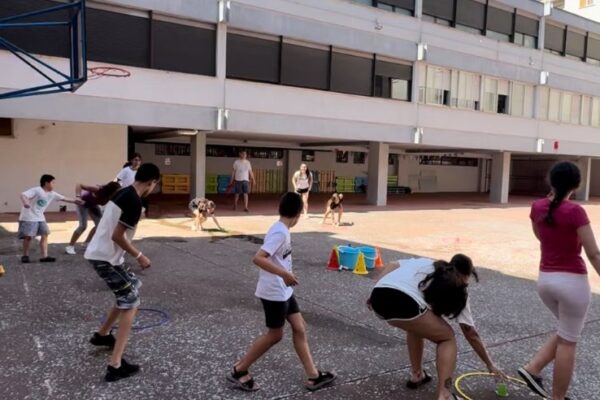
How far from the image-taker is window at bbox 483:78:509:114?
74.4 feet

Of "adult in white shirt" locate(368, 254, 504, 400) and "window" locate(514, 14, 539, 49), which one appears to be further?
"window" locate(514, 14, 539, 49)

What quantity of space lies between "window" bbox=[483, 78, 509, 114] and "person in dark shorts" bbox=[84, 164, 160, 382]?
68.5ft

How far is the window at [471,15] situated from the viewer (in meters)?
21.5

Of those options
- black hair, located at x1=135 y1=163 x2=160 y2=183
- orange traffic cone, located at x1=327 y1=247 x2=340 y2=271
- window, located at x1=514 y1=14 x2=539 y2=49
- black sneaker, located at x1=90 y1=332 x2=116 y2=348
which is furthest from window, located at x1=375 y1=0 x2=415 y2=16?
black sneaker, located at x1=90 y1=332 x2=116 y2=348

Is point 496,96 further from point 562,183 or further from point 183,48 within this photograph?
point 562,183

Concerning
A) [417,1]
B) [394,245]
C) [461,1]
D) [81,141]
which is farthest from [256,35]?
[461,1]

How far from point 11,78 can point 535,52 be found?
69.7ft

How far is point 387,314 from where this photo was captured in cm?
363

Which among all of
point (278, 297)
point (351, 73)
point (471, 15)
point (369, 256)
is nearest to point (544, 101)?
point (471, 15)

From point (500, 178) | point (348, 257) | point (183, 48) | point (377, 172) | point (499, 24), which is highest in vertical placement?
point (499, 24)

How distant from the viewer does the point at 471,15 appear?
21953 mm

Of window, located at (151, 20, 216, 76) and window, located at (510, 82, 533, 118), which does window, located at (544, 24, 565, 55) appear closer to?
window, located at (510, 82, 533, 118)

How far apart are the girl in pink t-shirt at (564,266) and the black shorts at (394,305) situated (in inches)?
37.9

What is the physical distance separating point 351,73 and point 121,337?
15673mm
